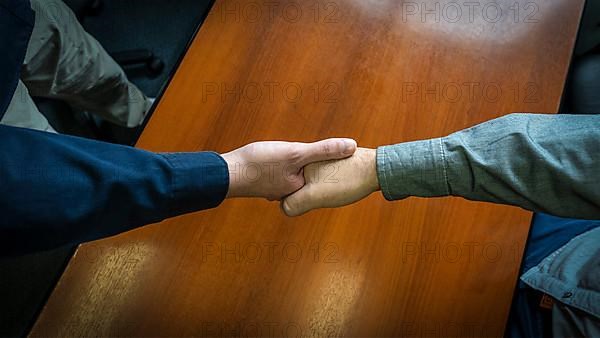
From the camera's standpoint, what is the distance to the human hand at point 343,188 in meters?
0.83

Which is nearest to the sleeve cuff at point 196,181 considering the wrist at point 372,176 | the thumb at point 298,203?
the thumb at point 298,203

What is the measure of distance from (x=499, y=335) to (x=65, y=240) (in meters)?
0.67

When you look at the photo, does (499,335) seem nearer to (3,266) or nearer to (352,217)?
(352,217)

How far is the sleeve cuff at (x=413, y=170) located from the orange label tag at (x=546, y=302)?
0.25 meters

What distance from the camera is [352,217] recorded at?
85 cm

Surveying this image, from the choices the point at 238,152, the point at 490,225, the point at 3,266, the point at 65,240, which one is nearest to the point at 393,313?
the point at 490,225

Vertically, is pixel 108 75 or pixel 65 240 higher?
pixel 65 240

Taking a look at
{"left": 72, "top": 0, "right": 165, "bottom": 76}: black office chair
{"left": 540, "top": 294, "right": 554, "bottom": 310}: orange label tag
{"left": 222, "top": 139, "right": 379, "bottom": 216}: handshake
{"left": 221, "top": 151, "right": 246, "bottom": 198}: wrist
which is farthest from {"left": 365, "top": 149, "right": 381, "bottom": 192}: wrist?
{"left": 72, "top": 0, "right": 165, "bottom": 76}: black office chair

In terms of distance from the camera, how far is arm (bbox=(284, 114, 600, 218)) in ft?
2.19

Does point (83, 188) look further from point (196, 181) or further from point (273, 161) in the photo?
point (273, 161)

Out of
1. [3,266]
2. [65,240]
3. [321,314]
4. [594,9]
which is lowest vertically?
[3,266]

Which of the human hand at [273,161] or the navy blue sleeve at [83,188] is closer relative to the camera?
the navy blue sleeve at [83,188]

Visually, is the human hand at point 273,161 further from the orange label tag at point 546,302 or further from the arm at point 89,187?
the orange label tag at point 546,302

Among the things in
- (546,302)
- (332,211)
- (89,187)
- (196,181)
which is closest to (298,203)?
(332,211)
